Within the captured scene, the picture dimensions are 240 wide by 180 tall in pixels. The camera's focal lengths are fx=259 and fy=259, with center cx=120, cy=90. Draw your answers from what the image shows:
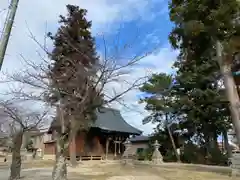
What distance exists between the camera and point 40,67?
919 centimetres

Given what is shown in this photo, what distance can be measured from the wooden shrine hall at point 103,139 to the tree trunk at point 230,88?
16.0 metres

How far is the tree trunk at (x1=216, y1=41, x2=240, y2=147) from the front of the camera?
30.7 ft

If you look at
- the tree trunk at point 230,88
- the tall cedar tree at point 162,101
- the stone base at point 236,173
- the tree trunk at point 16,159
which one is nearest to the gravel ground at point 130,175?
the stone base at point 236,173

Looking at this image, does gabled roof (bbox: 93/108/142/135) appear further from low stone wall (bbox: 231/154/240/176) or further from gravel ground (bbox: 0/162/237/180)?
low stone wall (bbox: 231/154/240/176)

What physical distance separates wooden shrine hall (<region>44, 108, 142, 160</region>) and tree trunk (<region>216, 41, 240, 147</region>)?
1600 cm

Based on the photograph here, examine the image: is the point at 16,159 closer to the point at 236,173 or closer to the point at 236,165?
the point at 236,173

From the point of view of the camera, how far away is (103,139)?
27.5m

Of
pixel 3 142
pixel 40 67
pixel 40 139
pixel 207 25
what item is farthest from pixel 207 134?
pixel 40 139

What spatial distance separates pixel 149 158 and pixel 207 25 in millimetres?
17599

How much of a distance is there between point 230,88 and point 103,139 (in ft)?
64.0

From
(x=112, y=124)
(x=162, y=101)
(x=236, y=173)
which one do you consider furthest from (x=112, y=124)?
(x=236, y=173)

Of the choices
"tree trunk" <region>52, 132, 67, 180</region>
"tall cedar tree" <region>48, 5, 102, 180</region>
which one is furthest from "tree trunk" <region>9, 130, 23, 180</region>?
"tree trunk" <region>52, 132, 67, 180</region>

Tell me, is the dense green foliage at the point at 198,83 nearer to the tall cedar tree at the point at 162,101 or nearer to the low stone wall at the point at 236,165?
the tall cedar tree at the point at 162,101

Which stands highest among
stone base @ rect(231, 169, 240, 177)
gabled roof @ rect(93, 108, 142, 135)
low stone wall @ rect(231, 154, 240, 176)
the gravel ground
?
gabled roof @ rect(93, 108, 142, 135)
